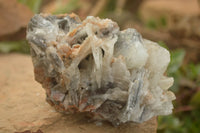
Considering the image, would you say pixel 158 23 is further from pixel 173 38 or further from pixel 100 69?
pixel 100 69

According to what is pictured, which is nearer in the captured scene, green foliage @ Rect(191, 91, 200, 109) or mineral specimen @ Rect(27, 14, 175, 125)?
mineral specimen @ Rect(27, 14, 175, 125)

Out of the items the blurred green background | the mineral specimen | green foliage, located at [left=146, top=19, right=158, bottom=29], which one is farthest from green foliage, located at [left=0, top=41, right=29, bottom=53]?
green foliage, located at [left=146, top=19, right=158, bottom=29]

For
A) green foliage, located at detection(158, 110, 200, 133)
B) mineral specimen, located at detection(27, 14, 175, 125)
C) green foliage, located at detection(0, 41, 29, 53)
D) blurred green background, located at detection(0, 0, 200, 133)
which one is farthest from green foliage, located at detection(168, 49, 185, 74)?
green foliage, located at detection(0, 41, 29, 53)

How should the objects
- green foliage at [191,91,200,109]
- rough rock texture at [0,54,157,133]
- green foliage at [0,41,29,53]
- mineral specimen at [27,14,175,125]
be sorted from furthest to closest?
1. green foliage at [0,41,29,53]
2. green foliage at [191,91,200,109]
3. rough rock texture at [0,54,157,133]
4. mineral specimen at [27,14,175,125]

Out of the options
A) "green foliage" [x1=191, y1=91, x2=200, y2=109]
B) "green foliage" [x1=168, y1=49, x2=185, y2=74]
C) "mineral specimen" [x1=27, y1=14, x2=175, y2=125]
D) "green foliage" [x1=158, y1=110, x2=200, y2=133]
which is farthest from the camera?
"green foliage" [x1=191, y1=91, x2=200, y2=109]

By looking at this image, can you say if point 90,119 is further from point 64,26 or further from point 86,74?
point 64,26

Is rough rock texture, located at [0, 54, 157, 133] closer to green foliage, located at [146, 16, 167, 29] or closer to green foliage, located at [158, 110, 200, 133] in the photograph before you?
green foliage, located at [158, 110, 200, 133]

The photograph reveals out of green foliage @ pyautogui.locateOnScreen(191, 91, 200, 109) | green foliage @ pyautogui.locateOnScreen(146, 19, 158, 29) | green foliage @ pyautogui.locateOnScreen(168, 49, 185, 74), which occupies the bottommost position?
green foliage @ pyautogui.locateOnScreen(191, 91, 200, 109)

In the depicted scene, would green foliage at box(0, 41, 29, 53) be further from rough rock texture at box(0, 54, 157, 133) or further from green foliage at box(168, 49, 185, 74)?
green foliage at box(168, 49, 185, 74)

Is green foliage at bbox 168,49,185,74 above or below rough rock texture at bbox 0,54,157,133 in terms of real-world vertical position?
above
